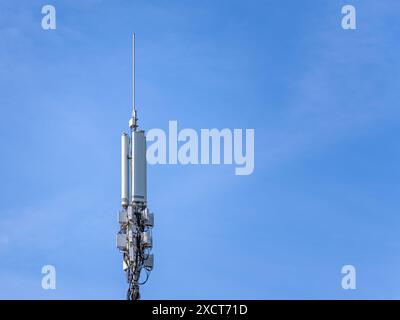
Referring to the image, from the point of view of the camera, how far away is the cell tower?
140875 mm

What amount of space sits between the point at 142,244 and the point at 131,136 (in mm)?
10592

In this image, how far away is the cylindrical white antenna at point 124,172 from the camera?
5566 inches

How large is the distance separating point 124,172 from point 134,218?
4566 millimetres

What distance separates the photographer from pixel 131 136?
467ft

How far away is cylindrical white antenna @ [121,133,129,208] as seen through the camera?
141 m

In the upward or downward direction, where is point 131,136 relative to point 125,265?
upward

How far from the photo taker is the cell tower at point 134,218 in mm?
140875

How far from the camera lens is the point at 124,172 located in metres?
141
